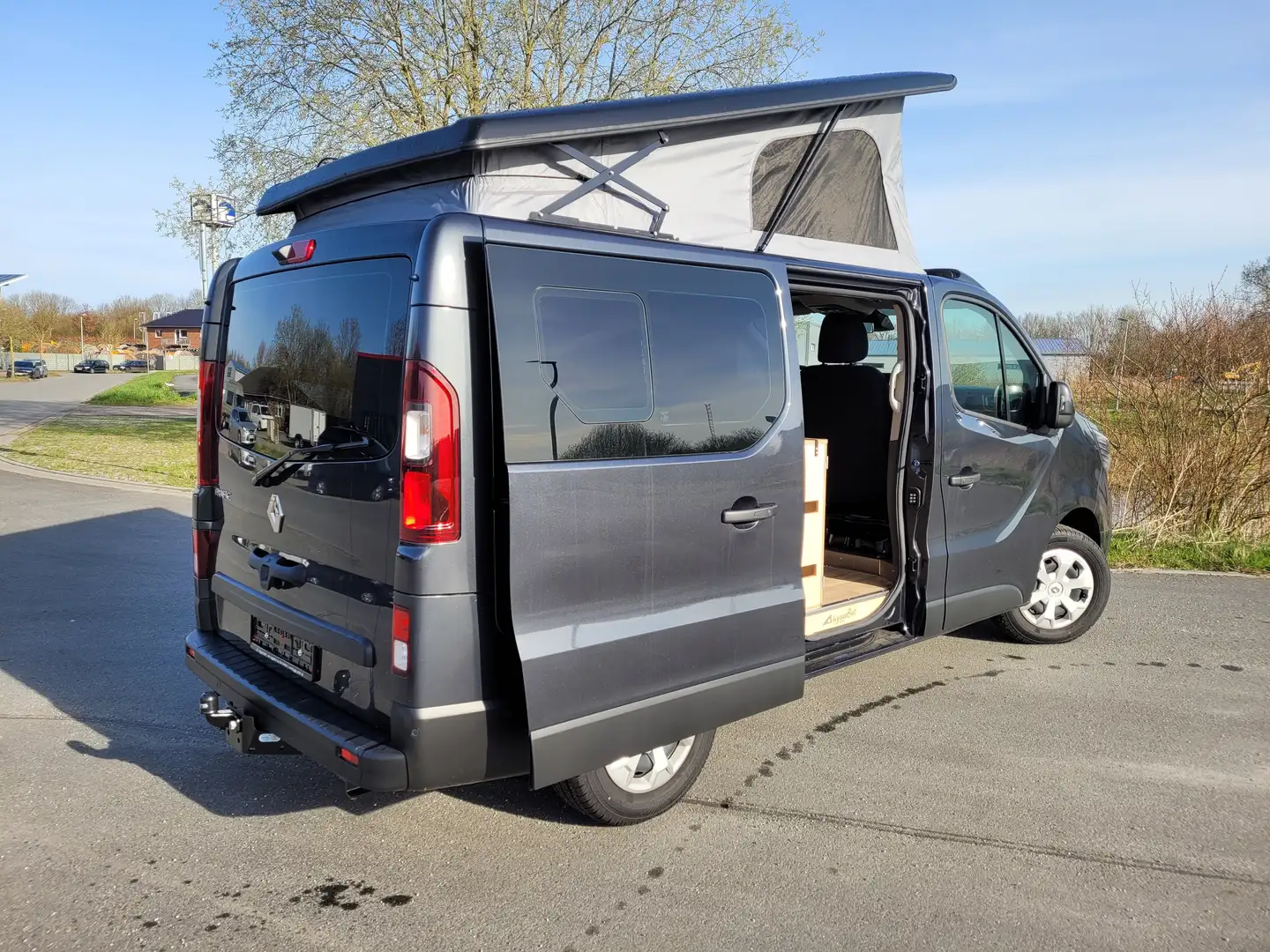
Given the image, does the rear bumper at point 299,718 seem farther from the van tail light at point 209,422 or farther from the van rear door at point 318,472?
the van tail light at point 209,422

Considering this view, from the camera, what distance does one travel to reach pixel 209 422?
152 inches

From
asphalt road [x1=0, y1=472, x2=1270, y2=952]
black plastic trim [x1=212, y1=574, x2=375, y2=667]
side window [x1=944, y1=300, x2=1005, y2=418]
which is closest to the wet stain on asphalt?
asphalt road [x1=0, y1=472, x2=1270, y2=952]

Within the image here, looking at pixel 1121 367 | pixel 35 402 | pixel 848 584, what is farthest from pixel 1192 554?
pixel 35 402

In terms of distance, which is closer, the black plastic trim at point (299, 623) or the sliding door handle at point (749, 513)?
the black plastic trim at point (299, 623)

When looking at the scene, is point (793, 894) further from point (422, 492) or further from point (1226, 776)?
point (1226, 776)

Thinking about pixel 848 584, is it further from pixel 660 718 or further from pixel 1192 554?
pixel 1192 554

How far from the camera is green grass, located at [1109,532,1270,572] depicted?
8.32m

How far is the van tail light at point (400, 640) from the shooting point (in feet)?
8.99

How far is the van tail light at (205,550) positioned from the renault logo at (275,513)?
2.08ft

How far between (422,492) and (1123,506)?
876 cm

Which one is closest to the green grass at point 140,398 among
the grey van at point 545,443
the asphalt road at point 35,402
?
the asphalt road at point 35,402

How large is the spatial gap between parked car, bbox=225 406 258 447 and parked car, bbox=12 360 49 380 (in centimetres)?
6513

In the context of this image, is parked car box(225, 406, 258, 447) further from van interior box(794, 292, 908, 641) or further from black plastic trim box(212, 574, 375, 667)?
van interior box(794, 292, 908, 641)

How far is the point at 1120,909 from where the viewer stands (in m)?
2.96
